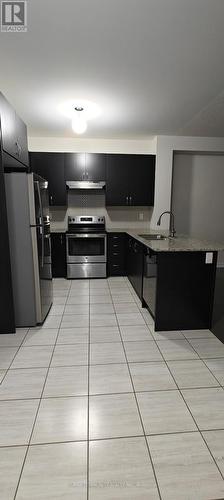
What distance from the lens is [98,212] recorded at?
205 inches

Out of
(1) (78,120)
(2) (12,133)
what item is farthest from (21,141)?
(1) (78,120)

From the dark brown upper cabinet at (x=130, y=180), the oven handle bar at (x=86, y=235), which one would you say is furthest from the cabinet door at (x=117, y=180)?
the oven handle bar at (x=86, y=235)

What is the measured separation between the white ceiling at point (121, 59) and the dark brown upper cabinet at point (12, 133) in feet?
1.04

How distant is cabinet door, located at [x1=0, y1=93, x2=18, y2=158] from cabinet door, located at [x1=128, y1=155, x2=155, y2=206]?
249 cm

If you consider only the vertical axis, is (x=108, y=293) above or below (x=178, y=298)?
below

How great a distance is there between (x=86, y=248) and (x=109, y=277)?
73 cm

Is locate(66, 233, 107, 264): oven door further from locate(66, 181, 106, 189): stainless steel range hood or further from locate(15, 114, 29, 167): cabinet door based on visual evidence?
locate(15, 114, 29, 167): cabinet door

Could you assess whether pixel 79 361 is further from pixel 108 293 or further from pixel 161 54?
pixel 161 54

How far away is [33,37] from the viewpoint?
1.97m

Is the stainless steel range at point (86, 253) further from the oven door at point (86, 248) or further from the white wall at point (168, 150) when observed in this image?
the white wall at point (168, 150)

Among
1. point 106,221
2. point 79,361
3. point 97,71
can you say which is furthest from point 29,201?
point 106,221

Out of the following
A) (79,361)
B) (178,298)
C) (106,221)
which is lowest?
(79,361)

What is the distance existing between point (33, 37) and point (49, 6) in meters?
0.37

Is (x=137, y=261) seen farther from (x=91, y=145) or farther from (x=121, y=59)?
(x=91, y=145)
